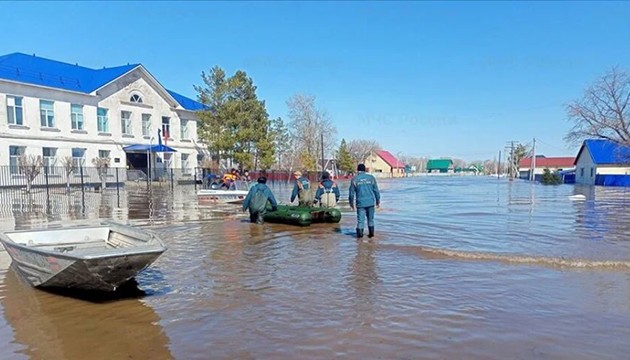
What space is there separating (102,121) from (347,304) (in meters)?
35.4

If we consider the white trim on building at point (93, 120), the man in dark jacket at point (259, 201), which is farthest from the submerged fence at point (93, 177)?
the man in dark jacket at point (259, 201)

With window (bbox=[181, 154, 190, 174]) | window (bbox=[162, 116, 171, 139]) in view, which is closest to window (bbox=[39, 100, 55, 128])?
window (bbox=[162, 116, 171, 139])

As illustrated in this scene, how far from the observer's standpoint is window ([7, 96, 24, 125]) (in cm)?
2879

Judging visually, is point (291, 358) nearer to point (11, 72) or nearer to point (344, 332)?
point (344, 332)

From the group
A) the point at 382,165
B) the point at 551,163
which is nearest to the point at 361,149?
the point at 382,165

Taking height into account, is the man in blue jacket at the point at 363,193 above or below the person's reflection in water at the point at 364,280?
above

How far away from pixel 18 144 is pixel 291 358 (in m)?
32.9

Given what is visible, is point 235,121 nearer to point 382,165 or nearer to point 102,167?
point 102,167

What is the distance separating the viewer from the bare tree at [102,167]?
29281 millimetres

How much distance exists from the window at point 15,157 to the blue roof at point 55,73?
4748 mm

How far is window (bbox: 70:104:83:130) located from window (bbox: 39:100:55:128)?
4.78ft

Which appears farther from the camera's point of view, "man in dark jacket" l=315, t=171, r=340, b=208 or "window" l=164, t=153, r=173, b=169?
"window" l=164, t=153, r=173, b=169

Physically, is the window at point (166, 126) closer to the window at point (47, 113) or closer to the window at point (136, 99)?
the window at point (136, 99)

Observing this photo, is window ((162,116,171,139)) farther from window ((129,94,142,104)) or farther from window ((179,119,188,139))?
window ((129,94,142,104))
